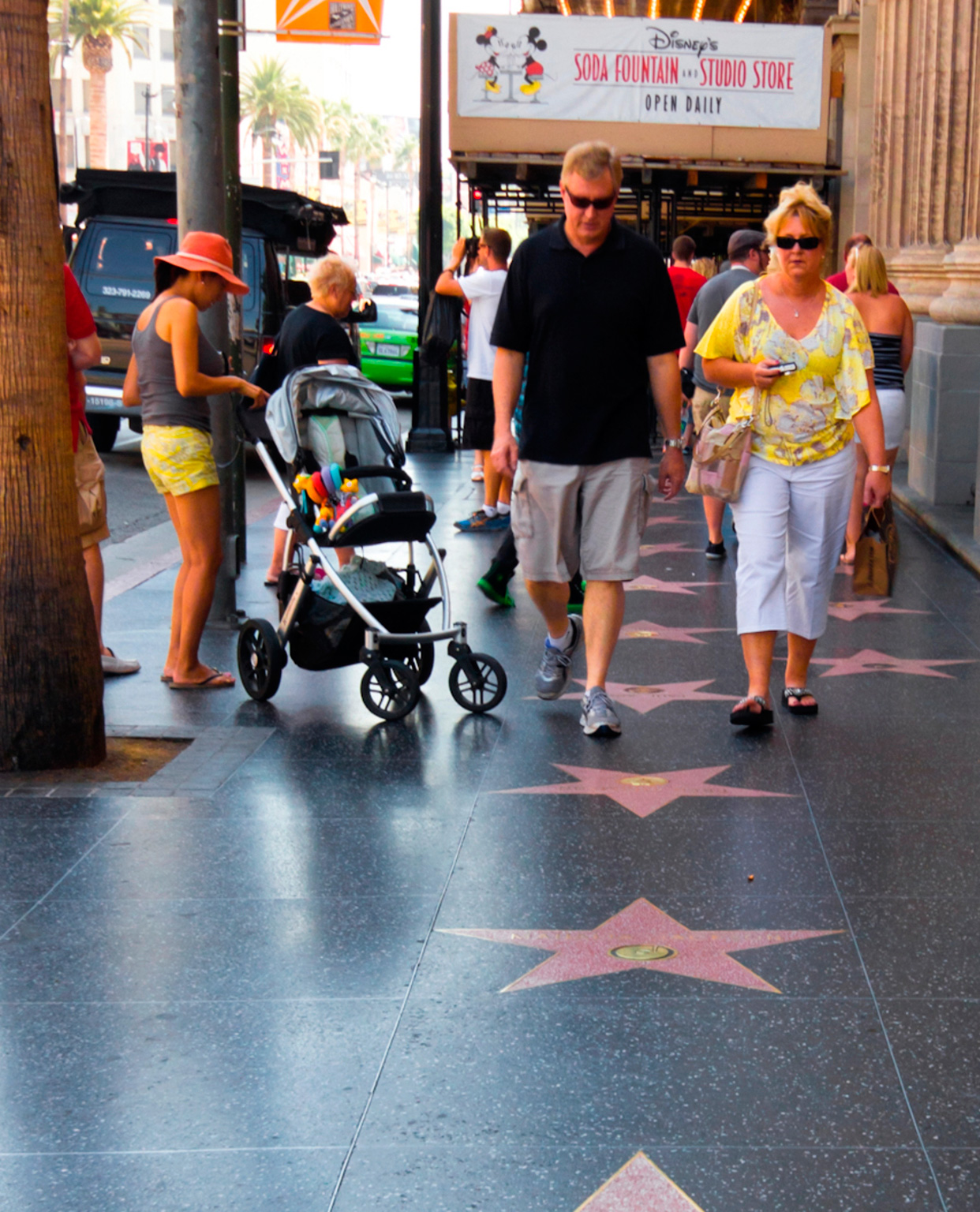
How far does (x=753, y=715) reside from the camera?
247 inches

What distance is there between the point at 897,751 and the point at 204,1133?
11.6 feet

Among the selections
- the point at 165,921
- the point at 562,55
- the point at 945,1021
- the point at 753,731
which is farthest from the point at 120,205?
the point at 945,1021

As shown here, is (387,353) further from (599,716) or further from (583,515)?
(599,716)

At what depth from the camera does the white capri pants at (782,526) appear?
20.4 feet

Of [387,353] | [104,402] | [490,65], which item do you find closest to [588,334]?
[104,402]

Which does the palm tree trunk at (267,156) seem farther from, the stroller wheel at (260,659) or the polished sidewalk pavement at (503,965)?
the polished sidewalk pavement at (503,965)

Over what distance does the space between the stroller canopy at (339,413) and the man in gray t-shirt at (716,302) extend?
334 centimetres

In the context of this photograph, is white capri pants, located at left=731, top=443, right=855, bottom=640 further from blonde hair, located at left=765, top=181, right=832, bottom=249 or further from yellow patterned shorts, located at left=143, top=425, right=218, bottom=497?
yellow patterned shorts, located at left=143, top=425, right=218, bottom=497

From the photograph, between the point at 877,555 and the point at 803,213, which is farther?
the point at 877,555

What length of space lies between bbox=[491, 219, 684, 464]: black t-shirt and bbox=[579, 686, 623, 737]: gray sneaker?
90 centimetres

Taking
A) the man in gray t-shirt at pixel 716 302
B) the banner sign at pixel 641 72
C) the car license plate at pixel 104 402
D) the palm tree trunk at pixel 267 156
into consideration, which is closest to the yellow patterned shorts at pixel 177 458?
the man in gray t-shirt at pixel 716 302

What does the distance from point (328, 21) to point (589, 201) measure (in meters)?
6.22

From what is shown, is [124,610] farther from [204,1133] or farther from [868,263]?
[204,1133]

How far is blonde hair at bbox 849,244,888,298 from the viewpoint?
31.4 ft
